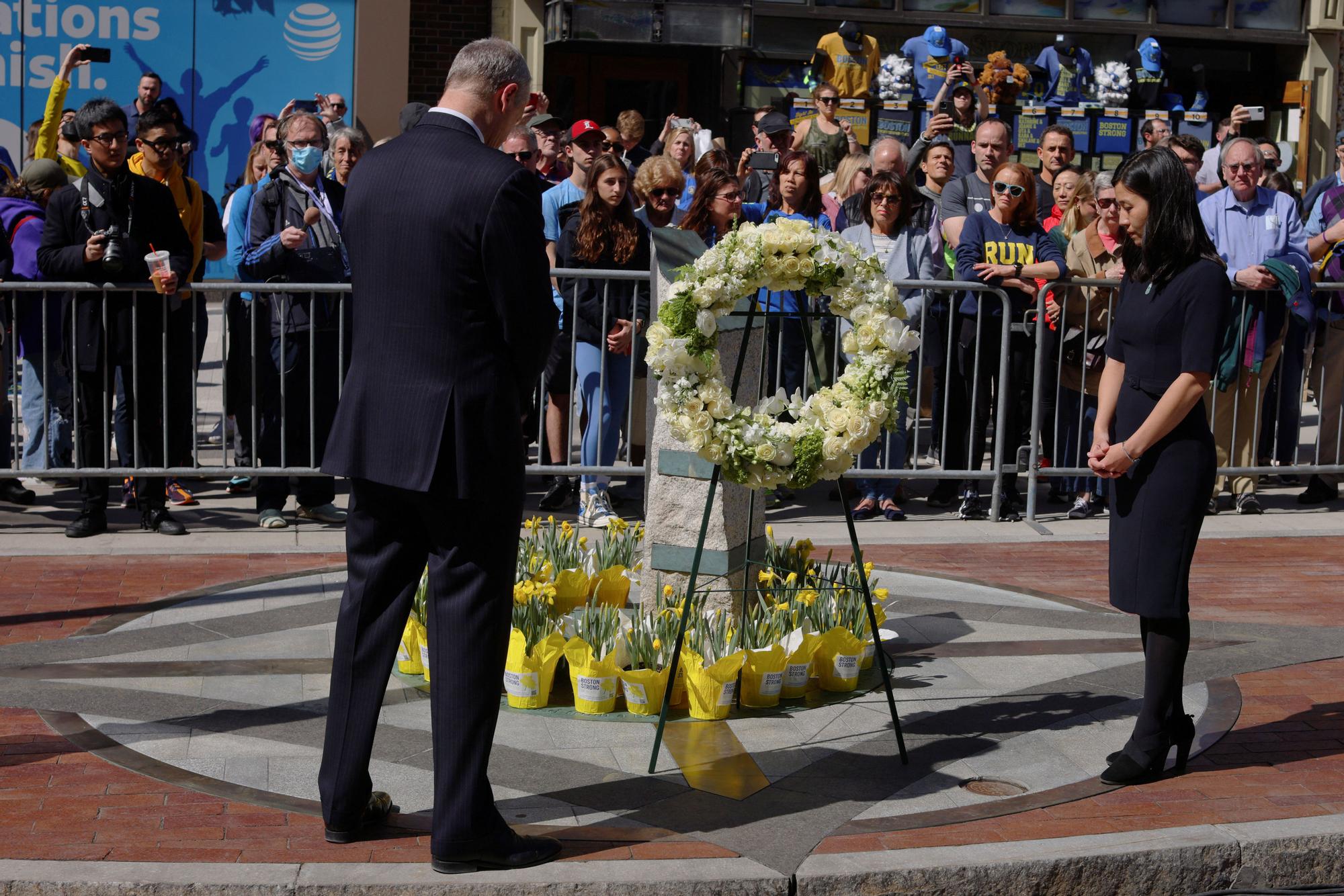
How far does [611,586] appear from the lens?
22.9ft

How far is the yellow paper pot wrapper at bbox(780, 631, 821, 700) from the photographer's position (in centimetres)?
615

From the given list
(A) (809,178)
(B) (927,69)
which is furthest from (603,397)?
(B) (927,69)

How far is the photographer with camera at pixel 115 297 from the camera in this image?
898cm

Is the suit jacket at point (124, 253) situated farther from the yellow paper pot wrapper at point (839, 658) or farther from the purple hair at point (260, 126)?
the yellow paper pot wrapper at point (839, 658)

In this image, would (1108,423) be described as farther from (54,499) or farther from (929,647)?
(54,499)

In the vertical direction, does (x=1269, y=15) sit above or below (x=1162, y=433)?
above

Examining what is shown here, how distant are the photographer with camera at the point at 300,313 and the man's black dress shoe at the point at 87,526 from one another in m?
0.88

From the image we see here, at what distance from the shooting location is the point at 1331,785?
5414mm

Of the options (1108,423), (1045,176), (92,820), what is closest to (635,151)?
(1045,176)

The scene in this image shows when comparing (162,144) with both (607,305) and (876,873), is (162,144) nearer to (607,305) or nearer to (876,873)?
(607,305)

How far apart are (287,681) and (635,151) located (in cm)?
905

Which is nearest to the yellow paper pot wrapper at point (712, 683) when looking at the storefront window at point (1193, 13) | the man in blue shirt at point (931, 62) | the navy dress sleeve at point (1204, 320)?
the navy dress sleeve at point (1204, 320)

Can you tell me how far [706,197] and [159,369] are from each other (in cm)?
327

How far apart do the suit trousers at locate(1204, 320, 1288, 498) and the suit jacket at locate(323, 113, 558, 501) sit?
727 centimetres
